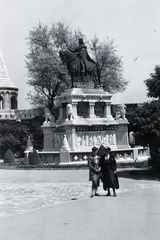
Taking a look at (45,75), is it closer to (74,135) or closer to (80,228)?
(74,135)

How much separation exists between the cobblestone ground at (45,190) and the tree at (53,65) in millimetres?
23920

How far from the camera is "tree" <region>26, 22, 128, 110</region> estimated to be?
4144cm

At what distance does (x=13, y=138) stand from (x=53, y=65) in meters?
8.36

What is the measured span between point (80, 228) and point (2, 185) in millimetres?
9029

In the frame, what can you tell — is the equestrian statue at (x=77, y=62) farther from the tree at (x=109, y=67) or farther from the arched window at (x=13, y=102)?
the arched window at (x=13, y=102)

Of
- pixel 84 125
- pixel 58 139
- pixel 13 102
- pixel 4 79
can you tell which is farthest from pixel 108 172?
pixel 13 102

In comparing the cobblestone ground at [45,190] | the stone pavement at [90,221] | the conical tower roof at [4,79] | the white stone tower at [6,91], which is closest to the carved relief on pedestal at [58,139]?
the cobblestone ground at [45,190]

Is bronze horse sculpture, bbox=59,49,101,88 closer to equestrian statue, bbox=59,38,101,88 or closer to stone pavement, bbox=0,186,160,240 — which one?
equestrian statue, bbox=59,38,101,88

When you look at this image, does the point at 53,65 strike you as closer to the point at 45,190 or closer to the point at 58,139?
the point at 58,139

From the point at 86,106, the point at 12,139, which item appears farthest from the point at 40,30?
the point at 86,106

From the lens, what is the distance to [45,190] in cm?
1390

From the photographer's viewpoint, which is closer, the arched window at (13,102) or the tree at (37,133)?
the tree at (37,133)

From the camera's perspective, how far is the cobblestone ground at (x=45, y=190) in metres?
11.0

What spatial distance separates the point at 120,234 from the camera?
689cm
